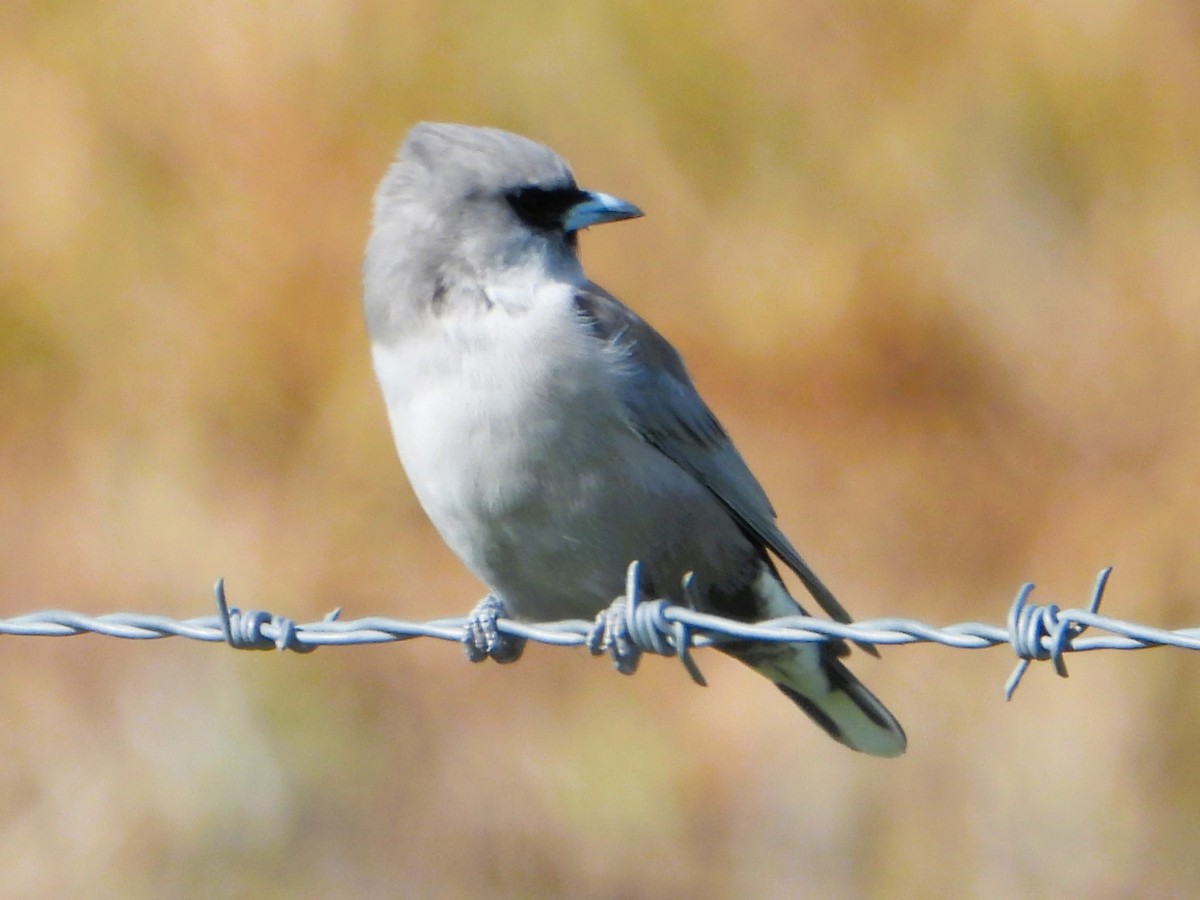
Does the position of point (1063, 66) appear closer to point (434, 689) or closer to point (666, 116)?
point (666, 116)

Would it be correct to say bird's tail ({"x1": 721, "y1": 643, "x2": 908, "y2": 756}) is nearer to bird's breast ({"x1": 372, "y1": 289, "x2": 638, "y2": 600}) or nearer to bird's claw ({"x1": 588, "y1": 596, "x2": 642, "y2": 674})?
bird's breast ({"x1": 372, "y1": 289, "x2": 638, "y2": 600})

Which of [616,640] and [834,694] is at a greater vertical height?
[834,694]

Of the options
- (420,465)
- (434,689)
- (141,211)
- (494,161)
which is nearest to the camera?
(420,465)

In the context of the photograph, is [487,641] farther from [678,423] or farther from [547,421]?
[678,423]

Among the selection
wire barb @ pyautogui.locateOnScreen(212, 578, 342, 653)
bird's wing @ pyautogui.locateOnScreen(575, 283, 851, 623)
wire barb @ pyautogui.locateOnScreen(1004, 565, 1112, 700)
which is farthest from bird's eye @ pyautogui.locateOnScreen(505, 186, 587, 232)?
wire barb @ pyautogui.locateOnScreen(1004, 565, 1112, 700)

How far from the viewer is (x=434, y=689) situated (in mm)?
8008

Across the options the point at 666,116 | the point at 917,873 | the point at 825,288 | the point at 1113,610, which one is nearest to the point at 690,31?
the point at 666,116

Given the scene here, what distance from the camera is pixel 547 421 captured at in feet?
12.9

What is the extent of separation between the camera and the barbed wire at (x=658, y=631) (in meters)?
2.74

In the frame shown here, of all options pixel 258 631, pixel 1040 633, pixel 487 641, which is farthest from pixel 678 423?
pixel 1040 633

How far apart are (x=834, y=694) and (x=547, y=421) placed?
143 cm

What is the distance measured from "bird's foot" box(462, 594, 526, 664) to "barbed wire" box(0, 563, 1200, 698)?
40cm

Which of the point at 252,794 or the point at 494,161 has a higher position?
the point at 494,161

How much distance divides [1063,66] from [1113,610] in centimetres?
292
